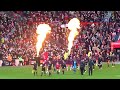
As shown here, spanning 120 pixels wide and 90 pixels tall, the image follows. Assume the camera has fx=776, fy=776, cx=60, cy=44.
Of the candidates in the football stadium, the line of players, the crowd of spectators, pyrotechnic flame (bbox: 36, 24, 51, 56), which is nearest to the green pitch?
the football stadium

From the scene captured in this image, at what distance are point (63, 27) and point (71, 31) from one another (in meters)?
0.38

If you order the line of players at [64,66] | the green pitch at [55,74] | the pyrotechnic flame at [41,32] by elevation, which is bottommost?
the green pitch at [55,74]

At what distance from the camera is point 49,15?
24594 mm

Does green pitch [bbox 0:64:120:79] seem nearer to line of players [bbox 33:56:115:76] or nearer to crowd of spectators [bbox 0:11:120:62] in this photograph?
line of players [bbox 33:56:115:76]

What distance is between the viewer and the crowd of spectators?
24.6 m

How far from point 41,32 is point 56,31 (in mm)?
487

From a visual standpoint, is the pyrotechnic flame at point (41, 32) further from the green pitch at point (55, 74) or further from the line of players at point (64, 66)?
the green pitch at point (55, 74)

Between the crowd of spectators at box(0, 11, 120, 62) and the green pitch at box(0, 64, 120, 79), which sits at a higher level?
the crowd of spectators at box(0, 11, 120, 62)

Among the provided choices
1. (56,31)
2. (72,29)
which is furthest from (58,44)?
(72,29)

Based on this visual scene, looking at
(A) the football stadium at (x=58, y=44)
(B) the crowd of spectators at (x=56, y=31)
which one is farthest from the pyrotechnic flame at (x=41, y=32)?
(B) the crowd of spectators at (x=56, y=31)

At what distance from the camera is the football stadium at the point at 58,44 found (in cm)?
2462

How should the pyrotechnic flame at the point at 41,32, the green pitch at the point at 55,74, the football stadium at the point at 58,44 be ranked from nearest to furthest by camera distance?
1. the green pitch at the point at 55,74
2. the football stadium at the point at 58,44
3. the pyrotechnic flame at the point at 41,32

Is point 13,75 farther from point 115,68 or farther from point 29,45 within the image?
point 115,68
